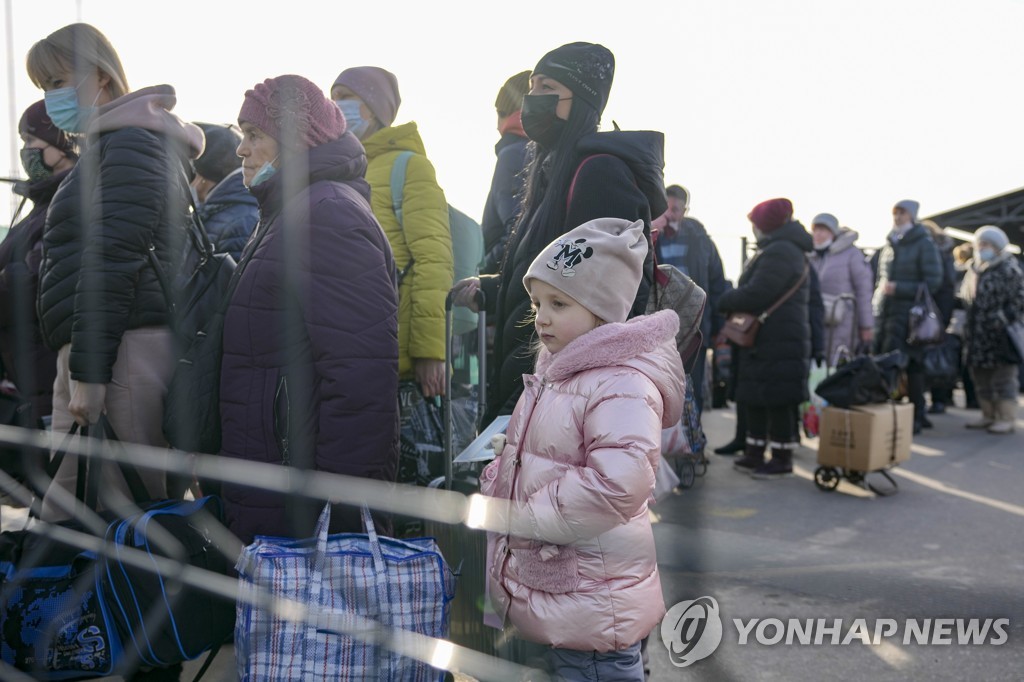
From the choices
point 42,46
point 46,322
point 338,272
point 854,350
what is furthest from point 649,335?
point 854,350

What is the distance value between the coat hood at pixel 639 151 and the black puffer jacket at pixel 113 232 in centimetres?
137

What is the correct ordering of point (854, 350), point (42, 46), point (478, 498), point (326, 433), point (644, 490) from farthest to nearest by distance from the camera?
→ point (854, 350), point (42, 46), point (326, 433), point (478, 498), point (644, 490)

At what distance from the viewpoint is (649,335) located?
1.94 meters

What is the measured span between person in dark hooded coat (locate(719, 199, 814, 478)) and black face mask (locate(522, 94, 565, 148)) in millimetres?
3377

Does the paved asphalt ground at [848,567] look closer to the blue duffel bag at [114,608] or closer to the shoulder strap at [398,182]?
the blue duffel bag at [114,608]

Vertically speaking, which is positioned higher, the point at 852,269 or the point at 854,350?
the point at 852,269

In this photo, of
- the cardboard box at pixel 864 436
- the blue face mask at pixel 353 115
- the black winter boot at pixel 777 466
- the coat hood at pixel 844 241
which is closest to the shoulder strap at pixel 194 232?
the blue face mask at pixel 353 115

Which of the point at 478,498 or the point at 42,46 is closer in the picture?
the point at 478,498

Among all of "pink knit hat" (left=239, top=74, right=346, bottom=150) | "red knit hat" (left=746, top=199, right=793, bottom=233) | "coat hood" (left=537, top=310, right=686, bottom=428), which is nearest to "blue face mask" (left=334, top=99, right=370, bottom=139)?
"pink knit hat" (left=239, top=74, right=346, bottom=150)

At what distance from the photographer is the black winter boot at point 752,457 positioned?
5969 millimetres

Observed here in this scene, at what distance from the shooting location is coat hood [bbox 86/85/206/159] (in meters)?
2.75

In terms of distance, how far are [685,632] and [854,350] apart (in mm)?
4636

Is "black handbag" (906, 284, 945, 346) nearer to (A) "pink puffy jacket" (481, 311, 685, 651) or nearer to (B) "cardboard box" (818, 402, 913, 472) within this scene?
(B) "cardboard box" (818, 402, 913, 472)

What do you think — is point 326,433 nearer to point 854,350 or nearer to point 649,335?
point 649,335
